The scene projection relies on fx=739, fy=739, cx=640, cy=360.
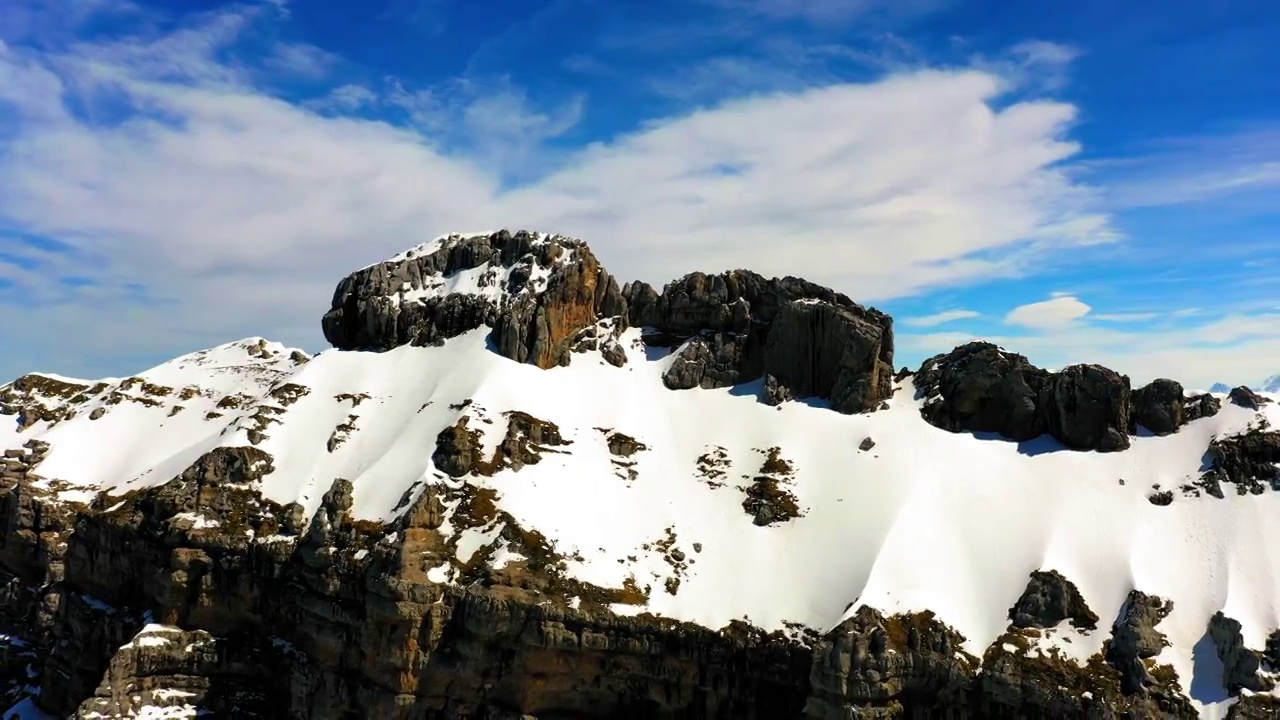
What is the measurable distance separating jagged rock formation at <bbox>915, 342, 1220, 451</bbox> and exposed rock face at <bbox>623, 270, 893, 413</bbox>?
7.91 metres

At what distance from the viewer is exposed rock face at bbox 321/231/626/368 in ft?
325

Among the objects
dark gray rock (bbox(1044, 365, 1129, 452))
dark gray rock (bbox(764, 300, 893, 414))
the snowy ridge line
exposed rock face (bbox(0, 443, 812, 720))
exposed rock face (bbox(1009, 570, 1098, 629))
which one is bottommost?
exposed rock face (bbox(0, 443, 812, 720))

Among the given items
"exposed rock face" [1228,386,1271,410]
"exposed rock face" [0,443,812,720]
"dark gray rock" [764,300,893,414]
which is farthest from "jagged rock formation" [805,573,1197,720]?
"dark gray rock" [764,300,893,414]

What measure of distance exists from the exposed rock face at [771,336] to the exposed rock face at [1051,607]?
30201mm

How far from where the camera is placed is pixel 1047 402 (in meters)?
83.1

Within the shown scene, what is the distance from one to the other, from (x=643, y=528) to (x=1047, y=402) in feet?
157

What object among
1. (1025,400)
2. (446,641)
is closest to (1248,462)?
(1025,400)

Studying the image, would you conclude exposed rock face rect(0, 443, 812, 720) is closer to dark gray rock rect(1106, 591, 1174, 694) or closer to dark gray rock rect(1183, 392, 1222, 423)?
dark gray rock rect(1106, 591, 1174, 694)

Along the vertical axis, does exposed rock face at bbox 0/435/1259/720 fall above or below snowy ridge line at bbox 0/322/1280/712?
below

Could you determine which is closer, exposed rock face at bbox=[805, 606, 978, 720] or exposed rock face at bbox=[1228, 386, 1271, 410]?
exposed rock face at bbox=[805, 606, 978, 720]

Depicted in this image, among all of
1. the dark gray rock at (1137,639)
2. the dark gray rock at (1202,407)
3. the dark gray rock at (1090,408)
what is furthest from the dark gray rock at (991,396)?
the dark gray rock at (1137,639)

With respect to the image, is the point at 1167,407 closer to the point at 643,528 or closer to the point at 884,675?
the point at 884,675

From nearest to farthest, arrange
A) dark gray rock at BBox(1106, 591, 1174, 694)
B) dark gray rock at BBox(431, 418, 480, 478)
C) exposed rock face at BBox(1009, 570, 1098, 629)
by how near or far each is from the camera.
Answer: dark gray rock at BBox(1106, 591, 1174, 694)
exposed rock face at BBox(1009, 570, 1098, 629)
dark gray rock at BBox(431, 418, 480, 478)

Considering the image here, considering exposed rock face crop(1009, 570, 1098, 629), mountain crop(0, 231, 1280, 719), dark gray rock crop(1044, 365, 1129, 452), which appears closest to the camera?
mountain crop(0, 231, 1280, 719)
